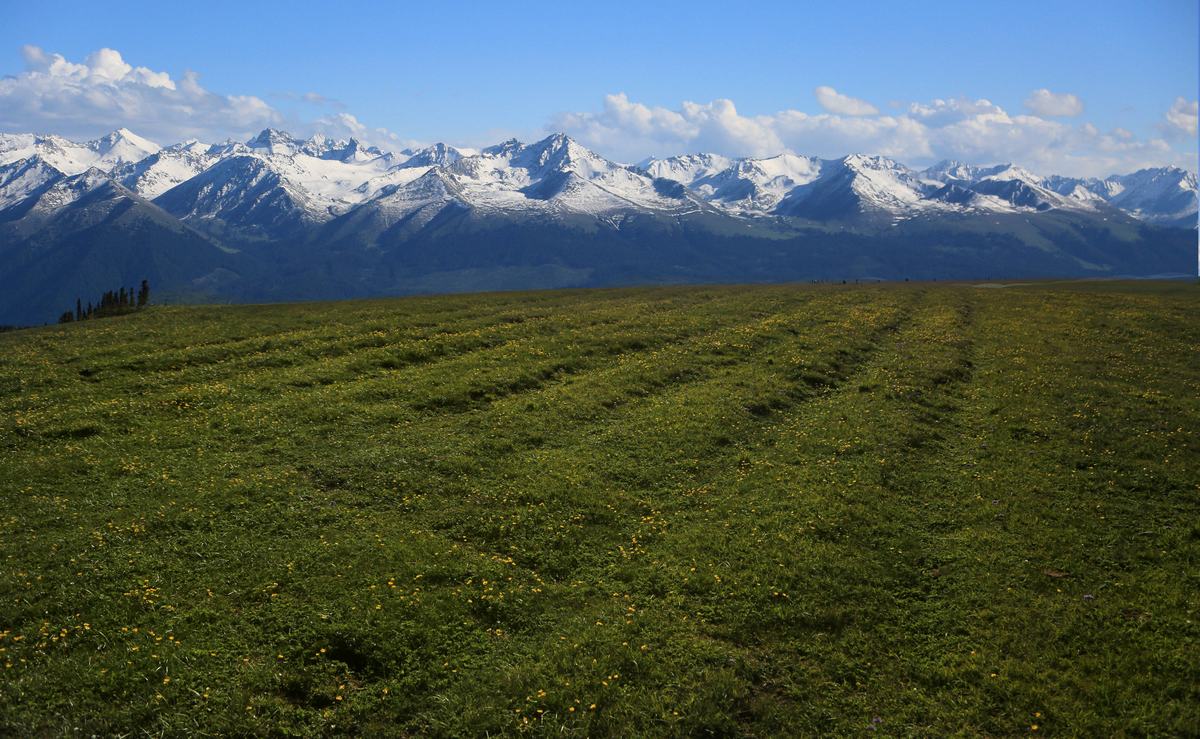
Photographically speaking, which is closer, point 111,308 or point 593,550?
point 593,550

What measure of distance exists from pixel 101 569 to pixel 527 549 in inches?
461

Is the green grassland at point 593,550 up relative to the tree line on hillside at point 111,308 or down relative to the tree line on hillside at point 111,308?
down

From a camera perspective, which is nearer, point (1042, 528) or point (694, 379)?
point (1042, 528)

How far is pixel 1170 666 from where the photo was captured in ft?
50.2

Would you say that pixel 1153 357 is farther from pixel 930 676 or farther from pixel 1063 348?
pixel 930 676

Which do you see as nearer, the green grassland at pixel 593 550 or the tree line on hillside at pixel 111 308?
the green grassland at pixel 593 550

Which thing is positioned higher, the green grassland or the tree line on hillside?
the tree line on hillside

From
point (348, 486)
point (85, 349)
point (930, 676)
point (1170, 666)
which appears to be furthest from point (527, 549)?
point (85, 349)

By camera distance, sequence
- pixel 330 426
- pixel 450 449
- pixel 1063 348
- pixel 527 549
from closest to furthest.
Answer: pixel 527 549 < pixel 450 449 < pixel 330 426 < pixel 1063 348

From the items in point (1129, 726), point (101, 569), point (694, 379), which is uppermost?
point (694, 379)

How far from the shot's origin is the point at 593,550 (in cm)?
2081

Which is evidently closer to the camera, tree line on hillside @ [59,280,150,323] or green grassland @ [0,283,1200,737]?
green grassland @ [0,283,1200,737]

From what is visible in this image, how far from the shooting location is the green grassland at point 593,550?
14383 millimetres

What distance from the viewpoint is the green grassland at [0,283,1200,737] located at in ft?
47.2
